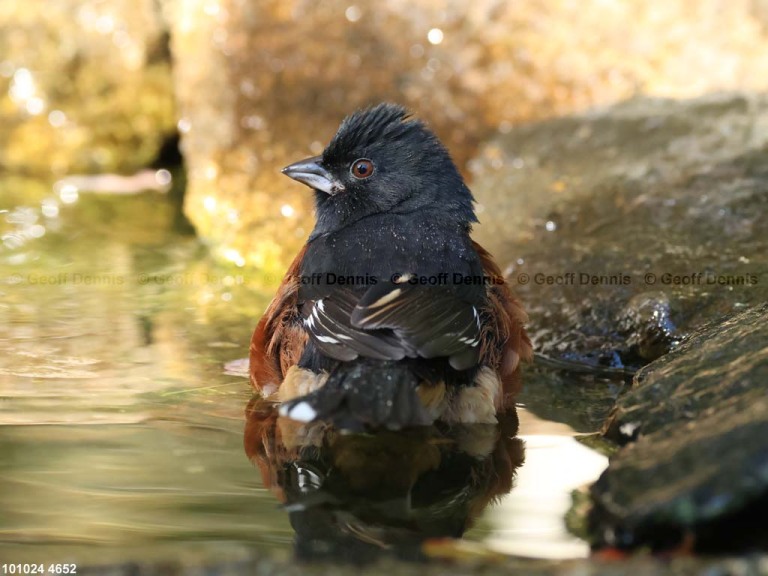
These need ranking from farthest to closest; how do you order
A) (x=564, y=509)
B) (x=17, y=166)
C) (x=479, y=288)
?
(x=17, y=166), (x=479, y=288), (x=564, y=509)

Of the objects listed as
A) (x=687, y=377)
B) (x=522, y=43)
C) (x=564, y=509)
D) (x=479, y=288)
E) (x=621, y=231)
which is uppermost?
(x=522, y=43)

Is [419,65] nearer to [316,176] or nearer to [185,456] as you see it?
[316,176]

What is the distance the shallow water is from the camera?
232cm

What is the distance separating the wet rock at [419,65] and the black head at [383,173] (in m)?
1.98

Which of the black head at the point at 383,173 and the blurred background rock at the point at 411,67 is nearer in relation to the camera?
the black head at the point at 383,173

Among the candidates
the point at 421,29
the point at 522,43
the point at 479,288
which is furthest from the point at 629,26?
the point at 479,288

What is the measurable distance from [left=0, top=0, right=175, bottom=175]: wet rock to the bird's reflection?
4.98m

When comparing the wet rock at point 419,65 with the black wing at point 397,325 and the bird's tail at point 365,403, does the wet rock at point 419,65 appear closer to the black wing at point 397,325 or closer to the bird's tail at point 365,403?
the black wing at point 397,325

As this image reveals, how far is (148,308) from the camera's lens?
15.2 feet

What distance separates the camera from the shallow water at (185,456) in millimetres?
2324

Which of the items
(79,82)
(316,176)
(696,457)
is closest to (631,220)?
(316,176)

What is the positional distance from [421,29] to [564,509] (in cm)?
430

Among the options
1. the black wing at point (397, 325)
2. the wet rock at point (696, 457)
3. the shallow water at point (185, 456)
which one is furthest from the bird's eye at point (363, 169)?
the wet rock at point (696, 457)

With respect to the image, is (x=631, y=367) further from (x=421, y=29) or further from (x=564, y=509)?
(x=421, y=29)
